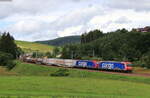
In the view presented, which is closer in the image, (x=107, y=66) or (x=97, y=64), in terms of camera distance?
(x=107, y=66)

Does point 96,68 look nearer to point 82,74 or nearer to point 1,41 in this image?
point 82,74

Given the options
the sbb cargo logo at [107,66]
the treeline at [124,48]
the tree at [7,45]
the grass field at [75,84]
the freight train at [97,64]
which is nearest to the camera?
the grass field at [75,84]

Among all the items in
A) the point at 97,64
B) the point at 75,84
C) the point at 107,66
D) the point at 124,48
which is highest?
the point at 124,48

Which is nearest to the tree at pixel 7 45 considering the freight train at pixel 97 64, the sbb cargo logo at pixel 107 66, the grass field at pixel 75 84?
the freight train at pixel 97 64

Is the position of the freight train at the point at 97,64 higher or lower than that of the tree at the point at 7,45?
lower

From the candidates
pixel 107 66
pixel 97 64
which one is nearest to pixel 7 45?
pixel 97 64

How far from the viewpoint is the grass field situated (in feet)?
108

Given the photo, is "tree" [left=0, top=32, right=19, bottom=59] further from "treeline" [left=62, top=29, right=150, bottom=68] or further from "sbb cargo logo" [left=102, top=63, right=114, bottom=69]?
"sbb cargo logo" [left=102, top=63, right=114, bottom=69]

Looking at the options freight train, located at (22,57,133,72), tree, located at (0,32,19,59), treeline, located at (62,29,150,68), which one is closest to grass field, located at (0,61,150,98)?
freight train, located at (22,57,133,72)

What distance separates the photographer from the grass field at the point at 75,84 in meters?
32.9

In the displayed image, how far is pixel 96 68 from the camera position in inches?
3467

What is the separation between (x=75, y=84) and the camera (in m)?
45.8

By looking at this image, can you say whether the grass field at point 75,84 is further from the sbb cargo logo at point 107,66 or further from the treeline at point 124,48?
the treeline at point 124,48

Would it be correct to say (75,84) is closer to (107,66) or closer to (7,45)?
(107,66)
